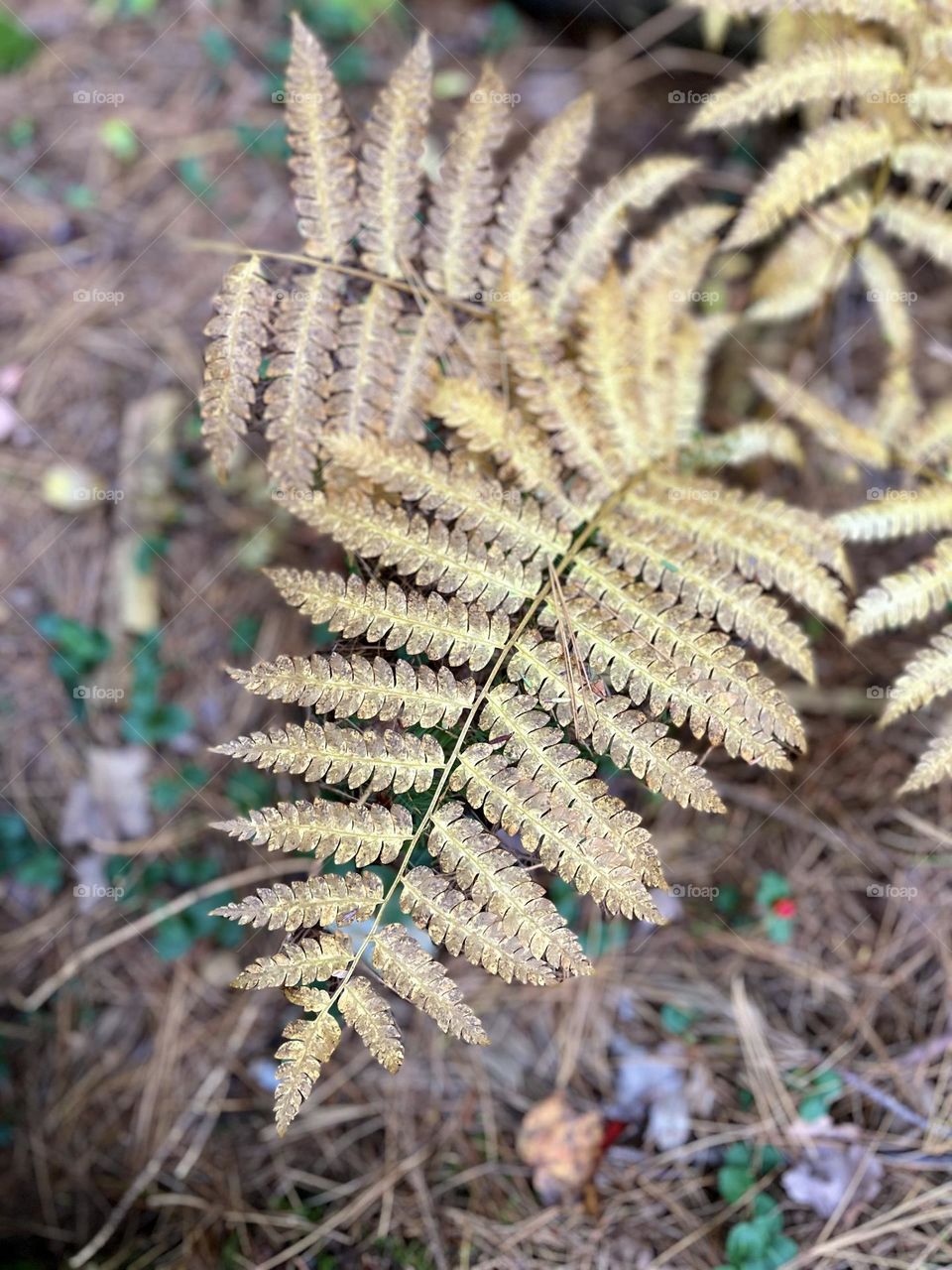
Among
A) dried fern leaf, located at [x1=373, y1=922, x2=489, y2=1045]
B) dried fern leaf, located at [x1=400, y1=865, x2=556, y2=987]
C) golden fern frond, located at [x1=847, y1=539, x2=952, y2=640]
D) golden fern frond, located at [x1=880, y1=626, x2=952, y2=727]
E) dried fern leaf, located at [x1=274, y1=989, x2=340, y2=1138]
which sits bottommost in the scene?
dried fern leaf, located at [x1=274, y1=989, x2=340, y2=1138]

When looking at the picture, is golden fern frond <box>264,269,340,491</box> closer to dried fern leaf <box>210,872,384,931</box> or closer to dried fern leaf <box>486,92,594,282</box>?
dried fern leaf <box>486,92,594,282</box>

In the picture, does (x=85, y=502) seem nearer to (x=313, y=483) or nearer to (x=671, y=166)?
(x=313, y=483)

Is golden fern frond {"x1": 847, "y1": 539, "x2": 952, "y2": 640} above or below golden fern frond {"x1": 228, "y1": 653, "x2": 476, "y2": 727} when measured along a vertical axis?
above

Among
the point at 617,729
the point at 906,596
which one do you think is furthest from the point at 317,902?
the point at 906,596

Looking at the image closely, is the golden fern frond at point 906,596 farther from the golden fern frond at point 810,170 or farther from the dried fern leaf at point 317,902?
the dried fern leaf at point 317,902

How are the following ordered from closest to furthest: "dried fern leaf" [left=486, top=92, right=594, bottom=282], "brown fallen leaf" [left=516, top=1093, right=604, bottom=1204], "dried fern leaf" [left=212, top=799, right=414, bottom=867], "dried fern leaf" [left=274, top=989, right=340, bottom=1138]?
"dried fern leaf" [left=274, top=989, right=340, bottom=1138], "dried fern leaf" [left=212, top=799, right=414, bottom=867], "dried fern leaf" [left=486, top=92, right=594, bottom=282], "brown fallen leaf" [left=516, top=1093, right=604, bottom=1204]

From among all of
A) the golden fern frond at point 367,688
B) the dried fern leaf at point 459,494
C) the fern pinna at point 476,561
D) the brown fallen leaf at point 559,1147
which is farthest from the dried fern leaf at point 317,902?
the brown fallen leaf at point 559,1147

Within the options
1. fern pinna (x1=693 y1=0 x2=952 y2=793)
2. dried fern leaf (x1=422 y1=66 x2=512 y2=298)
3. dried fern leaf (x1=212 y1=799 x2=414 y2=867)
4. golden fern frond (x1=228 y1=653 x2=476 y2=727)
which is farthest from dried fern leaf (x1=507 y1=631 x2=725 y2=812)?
dried fern leaf (x1=422 y1=66 x2=512 y2=298)
